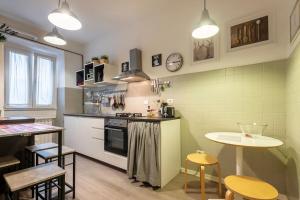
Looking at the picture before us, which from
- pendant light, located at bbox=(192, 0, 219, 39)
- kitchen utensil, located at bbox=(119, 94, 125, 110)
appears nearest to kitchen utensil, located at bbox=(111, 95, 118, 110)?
kitchen utensil, located at bbox=(119, 94, 125, 110)

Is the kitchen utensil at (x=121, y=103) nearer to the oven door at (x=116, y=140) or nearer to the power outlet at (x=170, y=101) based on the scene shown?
the oven door at (x=116, y=140)

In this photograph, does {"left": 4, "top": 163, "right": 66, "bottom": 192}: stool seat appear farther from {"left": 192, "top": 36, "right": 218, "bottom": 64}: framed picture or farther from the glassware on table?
{"left": 192, "top": 36, "right": 218, "bottom": 64}: framed picture

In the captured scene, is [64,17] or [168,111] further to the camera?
[168,111]

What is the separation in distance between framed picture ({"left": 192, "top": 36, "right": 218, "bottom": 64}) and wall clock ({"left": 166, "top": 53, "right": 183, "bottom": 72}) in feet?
0.80

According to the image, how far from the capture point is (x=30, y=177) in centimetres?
128

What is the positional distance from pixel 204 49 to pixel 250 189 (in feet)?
6.30

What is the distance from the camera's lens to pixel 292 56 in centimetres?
162

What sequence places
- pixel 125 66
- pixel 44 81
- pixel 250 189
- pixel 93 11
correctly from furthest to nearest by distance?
pixel 44 81 < pixel 125 66 < pixel 93 11 < pixel 250 189

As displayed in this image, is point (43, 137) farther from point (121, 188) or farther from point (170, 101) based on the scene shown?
point (170, 101)

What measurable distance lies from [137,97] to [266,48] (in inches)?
87.2

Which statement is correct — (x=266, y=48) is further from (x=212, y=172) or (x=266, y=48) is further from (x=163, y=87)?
(x=212, y=172)

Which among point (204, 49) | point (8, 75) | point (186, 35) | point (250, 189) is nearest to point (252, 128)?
point (250, 189)

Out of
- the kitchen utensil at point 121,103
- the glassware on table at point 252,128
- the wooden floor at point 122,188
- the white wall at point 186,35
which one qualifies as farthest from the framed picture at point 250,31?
the kitchen utensil at point 121,103

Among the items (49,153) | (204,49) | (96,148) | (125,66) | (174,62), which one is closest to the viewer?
(49,153)
